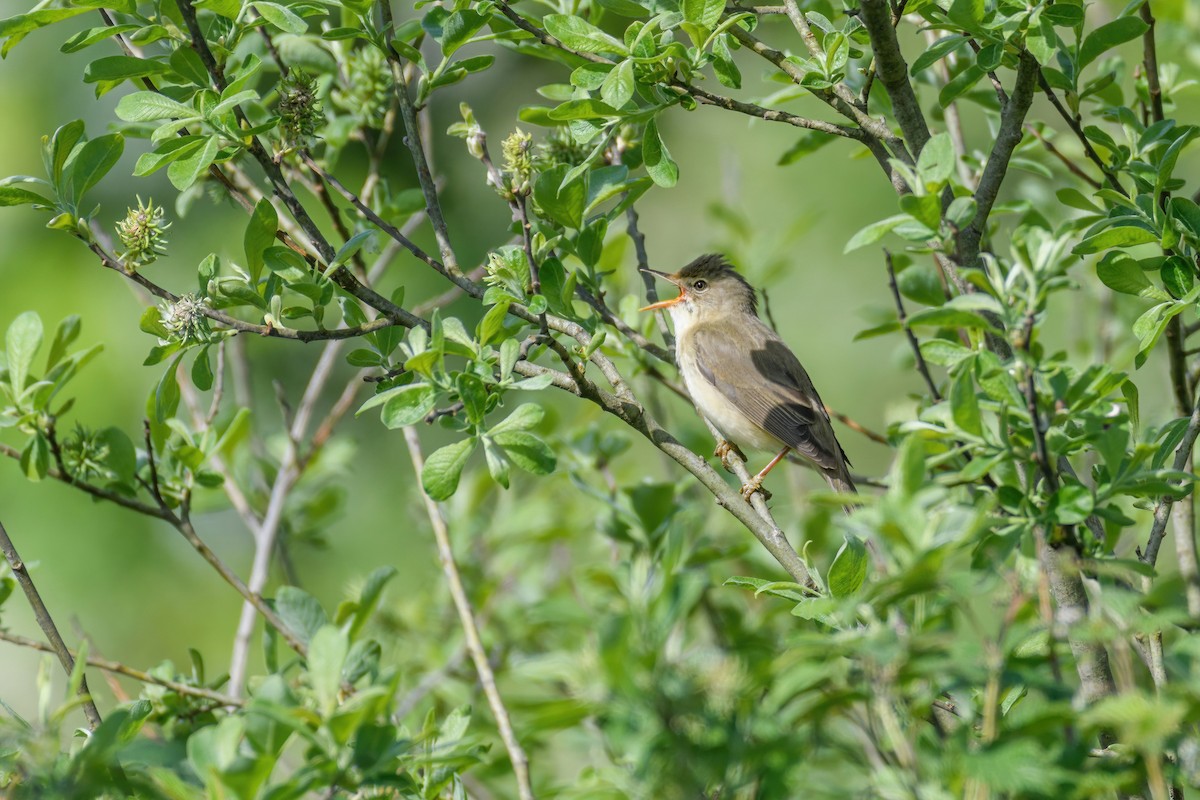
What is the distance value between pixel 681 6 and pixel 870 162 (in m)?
6.26

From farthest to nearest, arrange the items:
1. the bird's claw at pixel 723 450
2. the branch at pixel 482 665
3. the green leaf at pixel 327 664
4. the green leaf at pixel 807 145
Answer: the bird's claw at pixel 723 450, the green leaf at pixel 807 145, the branch at pixel 482 665, the green leaf at pixel 327 664

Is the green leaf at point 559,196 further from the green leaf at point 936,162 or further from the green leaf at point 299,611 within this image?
the green leaf at point 299,611

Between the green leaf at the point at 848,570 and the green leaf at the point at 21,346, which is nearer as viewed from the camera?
the green leaf at the point at 848,570

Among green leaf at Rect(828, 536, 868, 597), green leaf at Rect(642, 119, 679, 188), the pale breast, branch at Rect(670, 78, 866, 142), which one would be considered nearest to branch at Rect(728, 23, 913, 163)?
branch at Rect(670, 78, 866, 142)

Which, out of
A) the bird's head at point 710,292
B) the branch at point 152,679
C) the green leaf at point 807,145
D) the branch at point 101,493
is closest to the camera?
the branch at point 152,679

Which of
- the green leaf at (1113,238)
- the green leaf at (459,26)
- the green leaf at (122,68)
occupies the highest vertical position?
the green leaf at (122,68)

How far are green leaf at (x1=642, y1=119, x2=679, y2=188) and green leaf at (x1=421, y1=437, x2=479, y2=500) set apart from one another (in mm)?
720

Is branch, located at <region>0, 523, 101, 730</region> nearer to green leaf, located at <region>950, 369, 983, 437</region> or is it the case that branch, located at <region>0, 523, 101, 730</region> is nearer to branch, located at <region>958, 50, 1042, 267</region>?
green leaf, located at <region>950, 369, 983, 437</region>

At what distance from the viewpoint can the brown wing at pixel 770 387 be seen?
4809 mm

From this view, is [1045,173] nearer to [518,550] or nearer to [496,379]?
[496,379]

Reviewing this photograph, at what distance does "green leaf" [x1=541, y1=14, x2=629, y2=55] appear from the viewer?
7.34ft

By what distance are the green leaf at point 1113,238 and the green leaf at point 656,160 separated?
2.67ft

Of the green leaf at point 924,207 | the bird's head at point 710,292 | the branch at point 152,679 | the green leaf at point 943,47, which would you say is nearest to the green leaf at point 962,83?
the green leaf at point 943,47

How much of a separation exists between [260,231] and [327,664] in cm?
105
